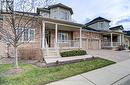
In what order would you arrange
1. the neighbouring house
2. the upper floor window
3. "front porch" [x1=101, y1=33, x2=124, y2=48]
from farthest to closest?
"front porch" [x1=101, y1=33, x2=124, y2=48], the upper floor window, the neighbouring house

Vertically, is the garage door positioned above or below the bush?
above

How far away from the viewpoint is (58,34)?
2291 cm

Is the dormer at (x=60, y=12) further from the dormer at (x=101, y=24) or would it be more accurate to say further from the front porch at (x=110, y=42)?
the dormer at (x=101, y=24)

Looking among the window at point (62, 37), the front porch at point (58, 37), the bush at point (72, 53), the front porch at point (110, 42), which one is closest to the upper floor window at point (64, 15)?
the front porch at point (58, 37)

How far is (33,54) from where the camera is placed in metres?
15.4

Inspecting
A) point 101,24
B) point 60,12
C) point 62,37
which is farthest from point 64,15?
point 101,24

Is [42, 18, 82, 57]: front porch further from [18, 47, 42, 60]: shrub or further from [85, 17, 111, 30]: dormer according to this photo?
[85, 17, 111, 30]: dormer

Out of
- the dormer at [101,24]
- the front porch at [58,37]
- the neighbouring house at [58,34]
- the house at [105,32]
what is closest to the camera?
the neighbouring house at [58,34]

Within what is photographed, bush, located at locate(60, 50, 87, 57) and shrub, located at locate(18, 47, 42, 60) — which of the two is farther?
bush, located at locate(60, 50, 87, 57)

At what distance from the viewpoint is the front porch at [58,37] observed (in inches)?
658

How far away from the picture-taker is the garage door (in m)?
27.7

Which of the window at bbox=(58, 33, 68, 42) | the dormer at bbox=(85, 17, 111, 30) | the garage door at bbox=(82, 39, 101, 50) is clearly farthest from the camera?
the dormer at bbox=(85, 17, 111, 30)

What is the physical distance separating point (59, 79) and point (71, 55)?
359 inches

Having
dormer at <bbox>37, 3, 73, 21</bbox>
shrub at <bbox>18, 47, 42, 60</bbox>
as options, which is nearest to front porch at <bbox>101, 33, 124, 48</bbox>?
dormer at <bbox>37, 3, 73, 21</bbox>
